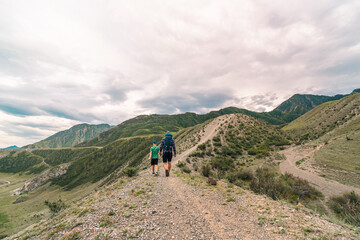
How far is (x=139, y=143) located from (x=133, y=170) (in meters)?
109

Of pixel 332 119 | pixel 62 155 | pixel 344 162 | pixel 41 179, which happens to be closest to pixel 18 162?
pixel 62 155

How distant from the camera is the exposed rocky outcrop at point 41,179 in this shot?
98.6m

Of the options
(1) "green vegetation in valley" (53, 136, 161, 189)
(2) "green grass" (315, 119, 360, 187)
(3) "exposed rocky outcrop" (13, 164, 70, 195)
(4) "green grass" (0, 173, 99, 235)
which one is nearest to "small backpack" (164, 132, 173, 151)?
(2) "green grass" (315, 119, 360, 187)

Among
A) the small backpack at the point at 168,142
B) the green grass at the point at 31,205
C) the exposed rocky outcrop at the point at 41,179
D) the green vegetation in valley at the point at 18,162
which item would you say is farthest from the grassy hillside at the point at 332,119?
the green vegetation in valley at the point at 18,162

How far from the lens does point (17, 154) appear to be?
193875 millimetres

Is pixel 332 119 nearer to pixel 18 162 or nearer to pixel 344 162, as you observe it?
pixel 344 162

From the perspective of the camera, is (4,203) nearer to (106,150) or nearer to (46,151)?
(106,150)

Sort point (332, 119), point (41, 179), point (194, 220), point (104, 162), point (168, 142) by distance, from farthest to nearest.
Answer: point (41, 179)
point (104, 162)
point (332, 119)
point (168, 142)
point (194, 220)

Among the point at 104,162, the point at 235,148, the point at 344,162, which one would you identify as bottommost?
the point at 104,162

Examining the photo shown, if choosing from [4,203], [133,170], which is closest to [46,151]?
[4,203]

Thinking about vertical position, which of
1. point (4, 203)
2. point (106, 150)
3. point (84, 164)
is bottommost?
point (4, 203)

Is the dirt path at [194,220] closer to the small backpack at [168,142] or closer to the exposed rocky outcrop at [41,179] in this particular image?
the small backpack at [168,142]

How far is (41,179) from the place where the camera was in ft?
340

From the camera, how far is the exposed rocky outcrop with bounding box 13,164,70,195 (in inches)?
3883
